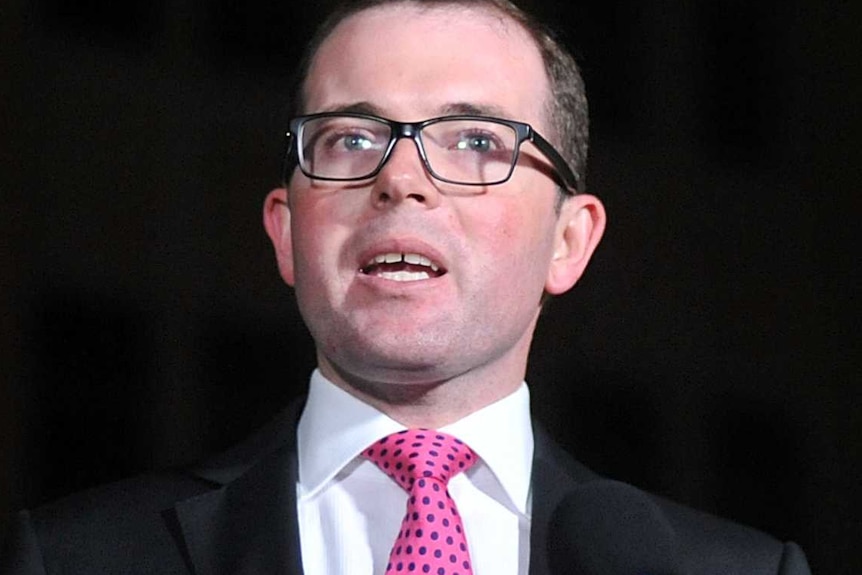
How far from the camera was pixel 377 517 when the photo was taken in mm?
2689

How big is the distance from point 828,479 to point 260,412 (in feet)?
5.66

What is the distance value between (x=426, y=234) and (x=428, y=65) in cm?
26

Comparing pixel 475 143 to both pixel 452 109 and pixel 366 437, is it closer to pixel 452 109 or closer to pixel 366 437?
pixel 452 109

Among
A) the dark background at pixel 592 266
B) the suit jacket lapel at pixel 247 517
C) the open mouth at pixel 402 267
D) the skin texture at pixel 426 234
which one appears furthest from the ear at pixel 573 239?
the dark background at pixel 592 266

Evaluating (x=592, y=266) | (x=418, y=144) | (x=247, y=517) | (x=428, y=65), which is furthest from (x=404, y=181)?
(x=592, y=266)

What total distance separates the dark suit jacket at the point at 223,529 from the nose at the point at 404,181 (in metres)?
0.38

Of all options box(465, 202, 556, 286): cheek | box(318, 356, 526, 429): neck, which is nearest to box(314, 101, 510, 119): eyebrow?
box(465, 202, 556, 286): cheek

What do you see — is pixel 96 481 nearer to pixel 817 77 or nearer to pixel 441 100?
pixel 817 77

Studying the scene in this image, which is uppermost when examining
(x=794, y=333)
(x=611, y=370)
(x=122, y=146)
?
(x=122, y=146)

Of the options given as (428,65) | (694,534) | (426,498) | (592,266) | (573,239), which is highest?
(428,65)

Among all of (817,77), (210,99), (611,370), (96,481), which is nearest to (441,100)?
(96,481)

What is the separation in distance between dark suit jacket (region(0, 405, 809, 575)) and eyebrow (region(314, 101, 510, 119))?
17.5 inches

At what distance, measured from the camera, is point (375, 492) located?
271 centimetres

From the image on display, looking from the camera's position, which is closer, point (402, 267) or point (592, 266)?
point (402, 267)
